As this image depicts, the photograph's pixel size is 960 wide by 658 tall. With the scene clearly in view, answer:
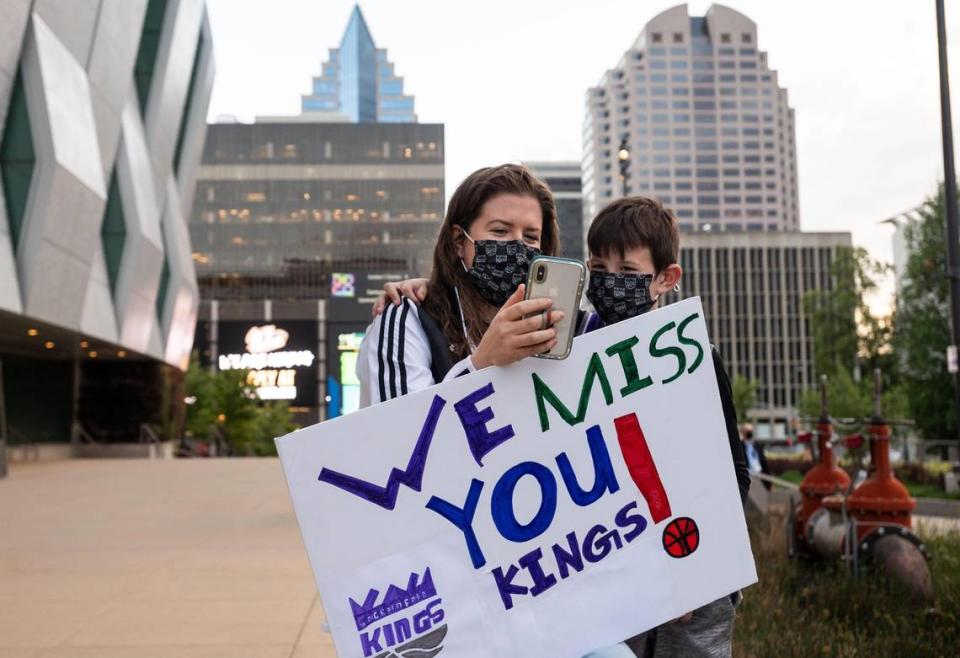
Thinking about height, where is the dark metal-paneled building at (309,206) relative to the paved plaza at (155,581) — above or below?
above

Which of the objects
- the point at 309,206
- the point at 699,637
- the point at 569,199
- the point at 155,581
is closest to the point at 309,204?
the point at 309,206

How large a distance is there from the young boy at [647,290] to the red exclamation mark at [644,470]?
0.81 ft

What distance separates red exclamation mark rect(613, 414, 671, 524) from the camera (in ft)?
7.32

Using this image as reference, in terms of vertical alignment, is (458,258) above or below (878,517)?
above

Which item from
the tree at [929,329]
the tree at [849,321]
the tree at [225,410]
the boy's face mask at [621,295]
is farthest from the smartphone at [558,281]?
the tree at [849,321]

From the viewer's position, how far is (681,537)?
7.33ft

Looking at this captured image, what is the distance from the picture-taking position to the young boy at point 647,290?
2.44 meters

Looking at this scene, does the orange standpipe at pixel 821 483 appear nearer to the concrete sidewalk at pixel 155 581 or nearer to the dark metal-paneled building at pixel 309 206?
the concrete sidewalk at pixel 155 581

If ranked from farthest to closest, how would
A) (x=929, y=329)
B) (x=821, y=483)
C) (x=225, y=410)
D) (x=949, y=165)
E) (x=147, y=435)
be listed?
1. (x=225, y=410)
2. (x=929, y=329)
3. (x=147, y=435)
4. (x=949, y=165)
5. (x=821, y=483)

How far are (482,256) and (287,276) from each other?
333ft

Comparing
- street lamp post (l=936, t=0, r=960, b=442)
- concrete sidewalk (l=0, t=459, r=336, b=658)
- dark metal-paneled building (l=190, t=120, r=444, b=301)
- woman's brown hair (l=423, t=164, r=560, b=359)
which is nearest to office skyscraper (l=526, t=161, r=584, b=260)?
dark metal-paneled building (l=190, t=120, r=444, b=301)

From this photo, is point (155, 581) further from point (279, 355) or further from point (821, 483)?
point (279, 355)

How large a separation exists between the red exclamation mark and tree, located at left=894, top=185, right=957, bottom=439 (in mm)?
40052

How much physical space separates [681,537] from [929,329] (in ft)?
140
